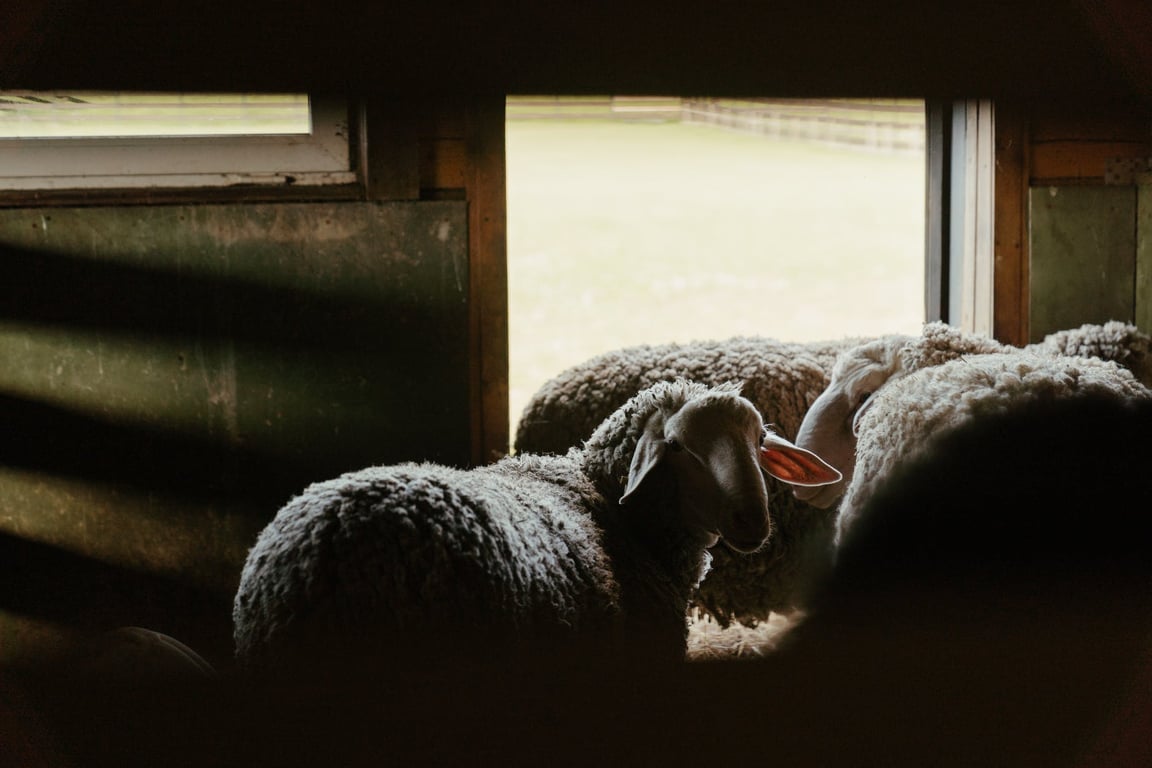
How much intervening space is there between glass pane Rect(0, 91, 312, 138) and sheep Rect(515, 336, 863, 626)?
1.54 metres

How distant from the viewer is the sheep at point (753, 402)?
395 cm

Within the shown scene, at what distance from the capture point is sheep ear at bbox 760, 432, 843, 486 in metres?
2.76

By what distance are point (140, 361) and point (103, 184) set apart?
0.71m

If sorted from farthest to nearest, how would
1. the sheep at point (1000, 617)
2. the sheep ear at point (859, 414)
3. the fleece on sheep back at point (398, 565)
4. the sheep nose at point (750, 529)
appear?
1. the sheep ear at point (859, 414)
2. the sheep nose at point (750, 529)
3. the fleece on sheep back at point (398, 565)
4. the sheep at point (1000, 617)

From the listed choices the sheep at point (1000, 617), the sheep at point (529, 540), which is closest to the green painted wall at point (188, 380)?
the sheep at point (529, 540)

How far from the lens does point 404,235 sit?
408 centimetres

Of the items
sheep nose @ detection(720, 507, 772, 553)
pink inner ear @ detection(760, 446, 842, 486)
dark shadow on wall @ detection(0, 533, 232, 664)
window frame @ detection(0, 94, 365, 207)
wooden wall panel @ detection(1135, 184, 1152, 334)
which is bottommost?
dark shadow on wall @ detection(0, 533, 232, 664)

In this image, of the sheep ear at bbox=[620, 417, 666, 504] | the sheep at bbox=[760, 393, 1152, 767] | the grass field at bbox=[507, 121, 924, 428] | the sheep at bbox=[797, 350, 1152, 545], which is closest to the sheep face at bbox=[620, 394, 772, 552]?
the sheep ear at bbox=[620, 417, 666, 504]

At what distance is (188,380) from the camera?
3957 millimetres

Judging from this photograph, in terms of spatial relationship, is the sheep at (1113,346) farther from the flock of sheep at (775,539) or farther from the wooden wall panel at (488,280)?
the wooden wall panel at (488,280)

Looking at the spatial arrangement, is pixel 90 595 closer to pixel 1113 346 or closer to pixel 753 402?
pixel 753 402

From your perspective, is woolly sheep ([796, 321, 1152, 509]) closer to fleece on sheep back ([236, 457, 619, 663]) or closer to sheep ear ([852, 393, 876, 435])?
sheep ear ([852, 393, 876, 435])

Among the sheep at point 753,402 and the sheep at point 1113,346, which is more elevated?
the sheep at point 1113,346

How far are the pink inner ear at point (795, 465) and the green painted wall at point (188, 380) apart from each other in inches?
71.0
